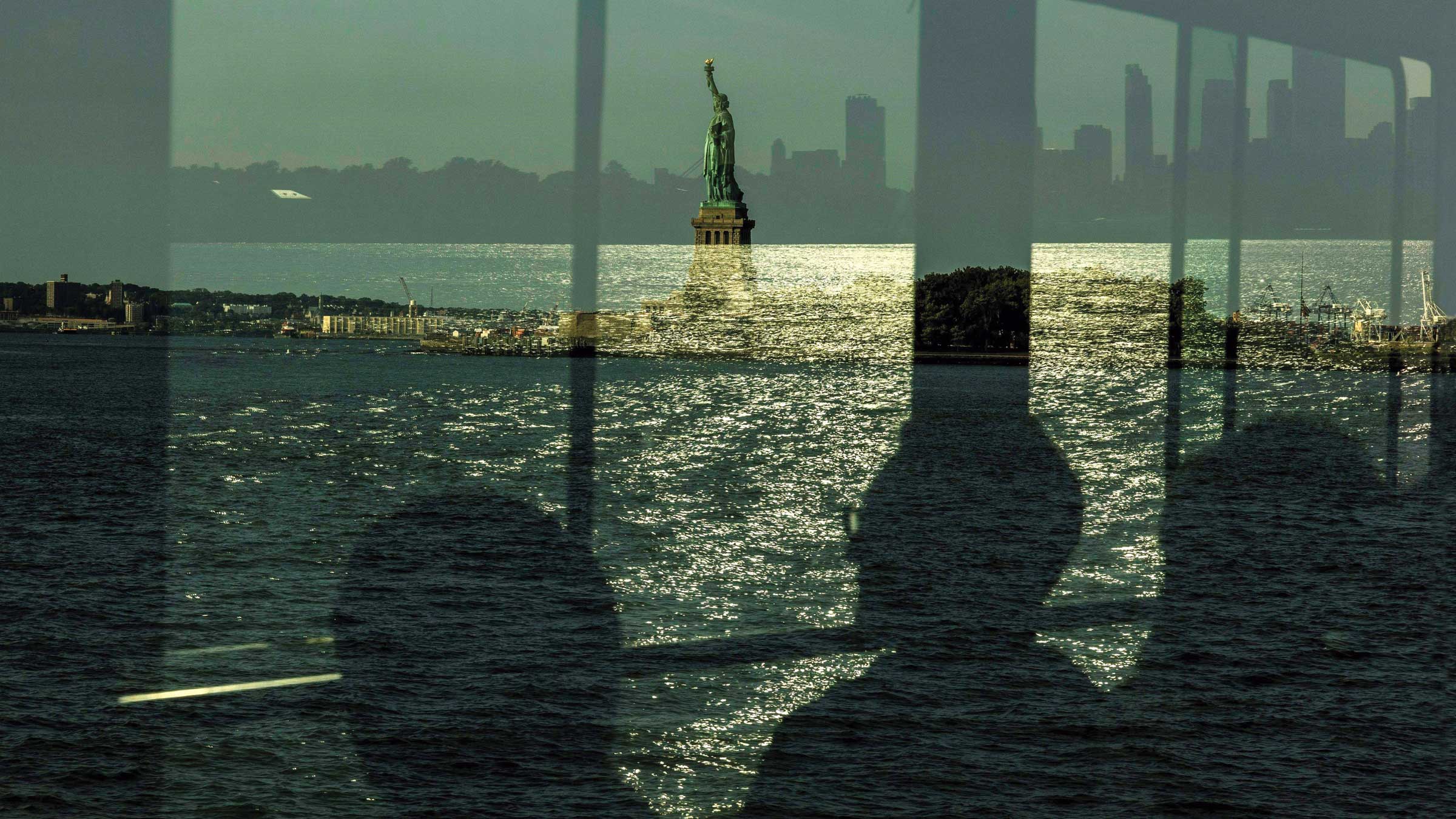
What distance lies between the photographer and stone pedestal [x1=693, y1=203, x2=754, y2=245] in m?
79.4

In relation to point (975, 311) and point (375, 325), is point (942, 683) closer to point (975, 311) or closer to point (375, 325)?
point (975, 311)

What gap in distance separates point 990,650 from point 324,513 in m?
14.9

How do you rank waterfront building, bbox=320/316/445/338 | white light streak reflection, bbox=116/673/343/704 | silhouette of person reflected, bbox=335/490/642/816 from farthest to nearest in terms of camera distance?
waterfront building, bbox=320/316/445/338 < white light streak reflection, bbox=116/673/343/704 < silhouette of person reflected, bbox=335/490/642/816

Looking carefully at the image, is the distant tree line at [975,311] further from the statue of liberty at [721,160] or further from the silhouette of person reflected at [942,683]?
the silhouette of person reflected at [942,683]

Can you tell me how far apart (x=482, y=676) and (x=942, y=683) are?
162 inches

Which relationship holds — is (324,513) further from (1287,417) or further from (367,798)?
(1287,417)

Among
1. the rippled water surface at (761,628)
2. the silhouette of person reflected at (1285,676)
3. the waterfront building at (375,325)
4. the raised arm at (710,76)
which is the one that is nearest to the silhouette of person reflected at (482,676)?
the rippled water surface at (761,628)

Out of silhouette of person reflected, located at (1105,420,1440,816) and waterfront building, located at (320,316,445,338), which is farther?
waterfront building, located at (320,316,445,338)

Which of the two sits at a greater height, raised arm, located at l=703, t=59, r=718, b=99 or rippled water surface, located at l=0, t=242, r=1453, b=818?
raised arm, located at l=703, t=59, r=718, b=99

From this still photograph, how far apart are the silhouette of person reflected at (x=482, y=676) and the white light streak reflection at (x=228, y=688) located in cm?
26

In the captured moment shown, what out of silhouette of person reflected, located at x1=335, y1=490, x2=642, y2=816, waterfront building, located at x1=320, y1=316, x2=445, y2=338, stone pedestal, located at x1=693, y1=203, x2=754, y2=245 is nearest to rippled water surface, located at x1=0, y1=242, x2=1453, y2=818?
silhouette of person reflected, located at x1=335, y1=490, x2=642, y2=816

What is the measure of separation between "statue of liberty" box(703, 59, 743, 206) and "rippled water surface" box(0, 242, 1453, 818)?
4016 cm

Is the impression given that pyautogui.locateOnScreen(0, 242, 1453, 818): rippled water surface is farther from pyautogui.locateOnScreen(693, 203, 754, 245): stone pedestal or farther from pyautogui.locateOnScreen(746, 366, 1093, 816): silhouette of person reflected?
pyautogui.locateOnScreen(693, 203, 754, 245): stone pedestal

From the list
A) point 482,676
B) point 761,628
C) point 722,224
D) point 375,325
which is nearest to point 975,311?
point 722,224
